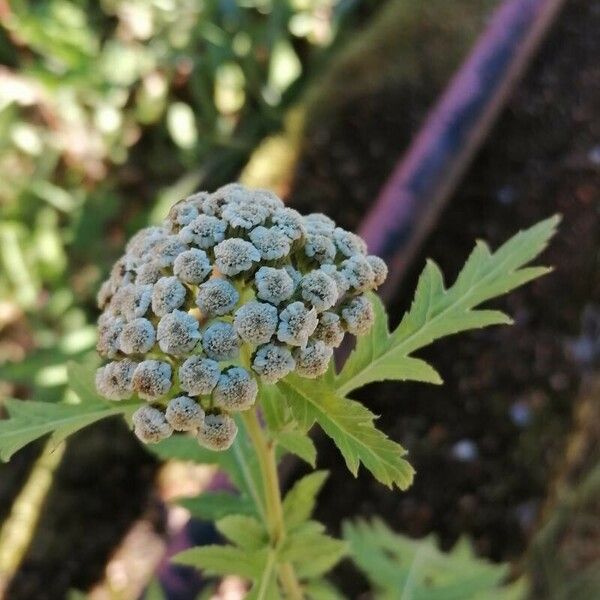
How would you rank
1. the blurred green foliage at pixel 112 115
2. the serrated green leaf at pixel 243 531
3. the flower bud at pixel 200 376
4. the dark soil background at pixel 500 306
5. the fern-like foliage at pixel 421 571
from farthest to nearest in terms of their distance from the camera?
1. the blurred green foliage at pixel 112 115
2. the dark soil background at pixel 500 306
3. the fern-like foliage at pixel 421 571
4. the serrated green leaf at pixel 243 531
5. the flower bud at pixel 200 376

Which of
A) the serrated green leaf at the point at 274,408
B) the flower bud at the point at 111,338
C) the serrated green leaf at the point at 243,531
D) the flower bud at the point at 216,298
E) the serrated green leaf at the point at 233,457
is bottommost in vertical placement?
the serrated green leaf at the point at 233,457

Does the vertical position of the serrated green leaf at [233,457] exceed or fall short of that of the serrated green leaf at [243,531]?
it falls short

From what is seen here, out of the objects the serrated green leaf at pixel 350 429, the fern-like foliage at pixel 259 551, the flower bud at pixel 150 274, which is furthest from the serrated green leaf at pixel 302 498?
the flower bud at pixel 150 274

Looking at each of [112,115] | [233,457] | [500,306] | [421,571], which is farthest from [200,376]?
[112,115]

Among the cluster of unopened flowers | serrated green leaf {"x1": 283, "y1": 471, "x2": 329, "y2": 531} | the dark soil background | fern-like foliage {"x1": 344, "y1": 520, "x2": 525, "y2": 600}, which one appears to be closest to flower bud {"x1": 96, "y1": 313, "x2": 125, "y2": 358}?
the cluster of unopened flowers

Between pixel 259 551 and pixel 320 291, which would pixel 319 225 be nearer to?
pixel 320 291

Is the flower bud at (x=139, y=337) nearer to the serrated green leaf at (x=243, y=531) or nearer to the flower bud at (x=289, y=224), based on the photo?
the flower bud at (x=289, y=224)

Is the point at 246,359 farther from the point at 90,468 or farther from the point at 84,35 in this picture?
the point at 84,35

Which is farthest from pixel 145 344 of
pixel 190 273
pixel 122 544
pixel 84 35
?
pixel 84 35
